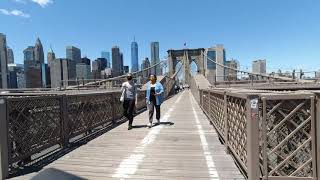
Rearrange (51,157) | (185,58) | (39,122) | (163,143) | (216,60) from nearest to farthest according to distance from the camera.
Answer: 1. (39,122)
2. (51,157)
3. (163,143)
4. (185,58)
5. (216,60)

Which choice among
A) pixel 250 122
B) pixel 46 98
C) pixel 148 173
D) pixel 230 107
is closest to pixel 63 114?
pixel 46 98

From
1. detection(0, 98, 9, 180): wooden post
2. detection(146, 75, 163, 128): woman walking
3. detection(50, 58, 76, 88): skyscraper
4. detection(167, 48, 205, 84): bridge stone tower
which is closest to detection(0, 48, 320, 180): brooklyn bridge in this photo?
detection(0, 98, 9, 180): wooden post

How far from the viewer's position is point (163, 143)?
8.31 m

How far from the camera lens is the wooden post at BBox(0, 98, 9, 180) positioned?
5.46 m

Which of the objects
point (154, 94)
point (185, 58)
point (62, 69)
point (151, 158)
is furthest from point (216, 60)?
point (151, 158)

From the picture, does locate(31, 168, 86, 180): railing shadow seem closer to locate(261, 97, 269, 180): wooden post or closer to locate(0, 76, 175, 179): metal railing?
locate(0, 76, 175, 179): metal railing

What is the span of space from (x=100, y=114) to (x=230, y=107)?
5.17 m

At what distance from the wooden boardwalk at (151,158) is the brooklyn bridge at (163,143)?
1cm

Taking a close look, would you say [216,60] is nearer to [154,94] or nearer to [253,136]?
[154,94]

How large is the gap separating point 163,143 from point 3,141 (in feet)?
12.2

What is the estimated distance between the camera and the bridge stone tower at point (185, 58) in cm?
8000

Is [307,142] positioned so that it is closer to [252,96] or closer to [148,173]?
[252,96]

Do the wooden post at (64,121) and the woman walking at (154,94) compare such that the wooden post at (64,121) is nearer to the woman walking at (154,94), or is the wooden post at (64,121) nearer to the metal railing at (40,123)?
the metal railing at (40,123)

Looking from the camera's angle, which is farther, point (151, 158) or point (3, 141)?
point (151, 158)
